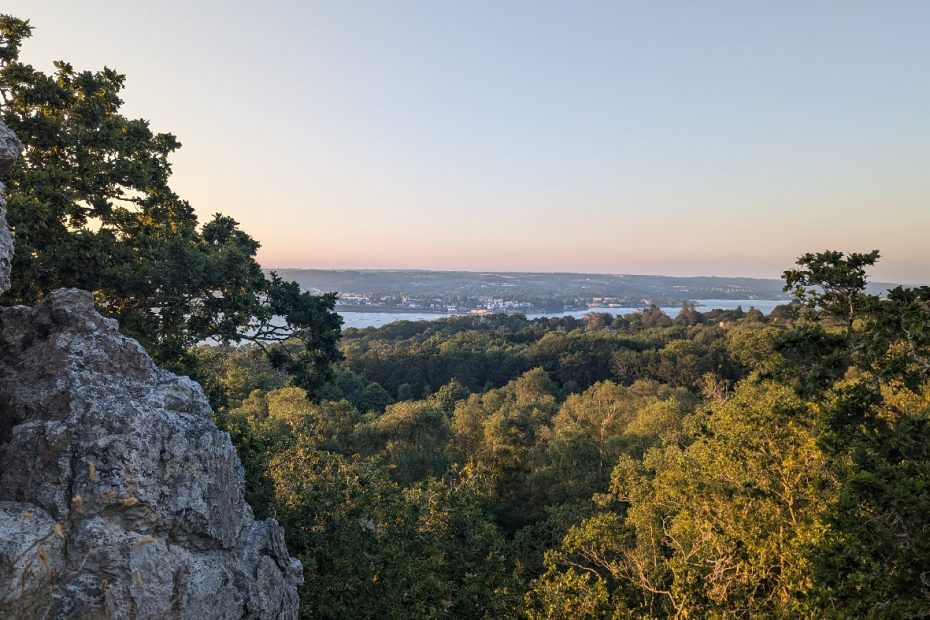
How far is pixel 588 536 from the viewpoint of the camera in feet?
41.4

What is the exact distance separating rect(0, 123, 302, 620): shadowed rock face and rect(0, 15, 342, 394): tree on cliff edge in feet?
11.6

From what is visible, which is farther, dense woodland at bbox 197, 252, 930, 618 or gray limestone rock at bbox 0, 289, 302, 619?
dense woodland at bbox 197, 252, 930, 618

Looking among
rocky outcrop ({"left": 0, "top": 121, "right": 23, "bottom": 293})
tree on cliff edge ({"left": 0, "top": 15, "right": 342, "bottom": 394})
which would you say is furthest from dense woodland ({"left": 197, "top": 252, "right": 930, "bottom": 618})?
rocky outcrop ({"left": 0, "top": 121, "right": 23, "bottom": 293})

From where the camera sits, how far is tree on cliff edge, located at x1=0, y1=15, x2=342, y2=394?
34.6 ft

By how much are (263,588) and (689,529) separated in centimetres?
1069

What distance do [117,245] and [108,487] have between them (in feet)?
26.9

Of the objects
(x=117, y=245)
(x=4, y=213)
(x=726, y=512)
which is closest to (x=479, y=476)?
(x=726, y=512)

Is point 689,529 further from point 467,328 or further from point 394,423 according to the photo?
point 467,328

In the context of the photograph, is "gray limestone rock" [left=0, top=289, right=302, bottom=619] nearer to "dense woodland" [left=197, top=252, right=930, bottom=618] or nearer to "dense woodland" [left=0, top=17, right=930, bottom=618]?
"dense woodland" [left=0, top=17, right=930, bottom=618]

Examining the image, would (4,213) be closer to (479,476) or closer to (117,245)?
(117,245)

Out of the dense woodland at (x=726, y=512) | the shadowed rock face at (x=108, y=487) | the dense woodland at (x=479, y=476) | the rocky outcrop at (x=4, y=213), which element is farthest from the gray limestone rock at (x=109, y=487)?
the dense woodland at (x=726, y=512)

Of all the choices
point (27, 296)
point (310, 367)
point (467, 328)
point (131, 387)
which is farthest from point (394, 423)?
point (467, 328)

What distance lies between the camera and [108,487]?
576cm

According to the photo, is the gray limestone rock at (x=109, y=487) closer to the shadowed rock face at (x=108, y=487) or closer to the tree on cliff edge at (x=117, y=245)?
the shadowed rock face at (x=108, y=487)
